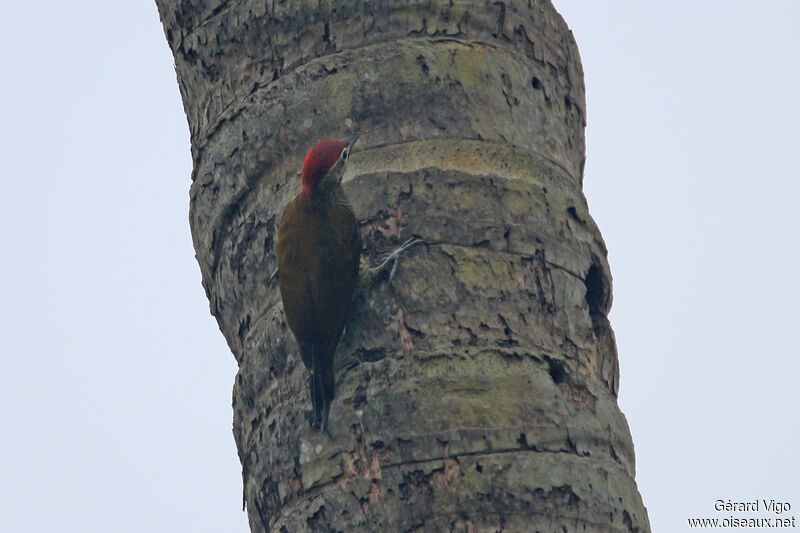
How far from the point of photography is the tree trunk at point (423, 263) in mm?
2885

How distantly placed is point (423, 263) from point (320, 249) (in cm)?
31

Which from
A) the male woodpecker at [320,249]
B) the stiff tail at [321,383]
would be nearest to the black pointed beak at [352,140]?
the male woodpecker at [320,249]

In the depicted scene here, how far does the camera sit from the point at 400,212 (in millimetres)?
3188

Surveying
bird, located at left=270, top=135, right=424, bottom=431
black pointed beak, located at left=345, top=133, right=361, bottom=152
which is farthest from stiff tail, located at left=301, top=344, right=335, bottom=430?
black pointed beak, located at left=345, top=133, right=361, bottom=152

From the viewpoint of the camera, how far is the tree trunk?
288 cm

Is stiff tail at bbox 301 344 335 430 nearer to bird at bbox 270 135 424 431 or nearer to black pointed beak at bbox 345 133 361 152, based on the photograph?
bird at bbox 270 135 424 431

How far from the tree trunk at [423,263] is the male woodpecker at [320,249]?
0.17 feet

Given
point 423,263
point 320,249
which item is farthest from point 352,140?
point 423,263

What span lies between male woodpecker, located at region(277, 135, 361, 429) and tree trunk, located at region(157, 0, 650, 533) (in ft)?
0.17

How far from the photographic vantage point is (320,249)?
326cm

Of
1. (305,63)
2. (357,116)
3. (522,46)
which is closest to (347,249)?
(357,116)

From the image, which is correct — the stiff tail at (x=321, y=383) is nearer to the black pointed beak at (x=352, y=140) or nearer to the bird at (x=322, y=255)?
the bird at (x=322, y=255)

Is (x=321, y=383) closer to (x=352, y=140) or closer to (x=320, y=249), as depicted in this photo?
(x=320, y=249)

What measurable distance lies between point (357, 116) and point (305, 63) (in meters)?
0.25
